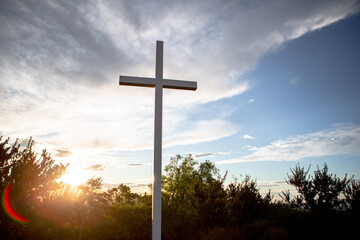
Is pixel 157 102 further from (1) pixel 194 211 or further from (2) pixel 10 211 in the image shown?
(1) pixel 194 211

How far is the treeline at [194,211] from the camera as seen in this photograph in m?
7.04

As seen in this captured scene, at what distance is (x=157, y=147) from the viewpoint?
17.2ft

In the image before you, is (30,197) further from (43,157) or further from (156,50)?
(156,50)

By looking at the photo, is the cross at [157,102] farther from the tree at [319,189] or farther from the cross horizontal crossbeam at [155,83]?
the tree at [319,189]

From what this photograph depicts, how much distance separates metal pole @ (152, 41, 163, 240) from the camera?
493 centimetres

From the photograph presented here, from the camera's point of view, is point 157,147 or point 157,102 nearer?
point 157,147

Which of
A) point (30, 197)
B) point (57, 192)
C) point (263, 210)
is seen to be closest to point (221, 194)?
point (263, 210)

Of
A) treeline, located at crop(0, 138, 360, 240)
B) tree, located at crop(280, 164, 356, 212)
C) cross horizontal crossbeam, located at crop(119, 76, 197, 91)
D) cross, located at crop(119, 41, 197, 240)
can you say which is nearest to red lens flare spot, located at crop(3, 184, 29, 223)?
treeline, located at crop(0, 138, 360, 240)

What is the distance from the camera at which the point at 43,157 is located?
8.72 meters

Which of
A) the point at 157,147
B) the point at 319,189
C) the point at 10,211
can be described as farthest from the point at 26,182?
the point at 319,189

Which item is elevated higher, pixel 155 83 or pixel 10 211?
pixel 155 83

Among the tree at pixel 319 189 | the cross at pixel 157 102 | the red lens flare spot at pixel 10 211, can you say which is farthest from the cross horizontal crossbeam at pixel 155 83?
the tree at pixel 319 189

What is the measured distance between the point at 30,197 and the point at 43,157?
1594 millimetres

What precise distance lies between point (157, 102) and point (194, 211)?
8022 millimetres
